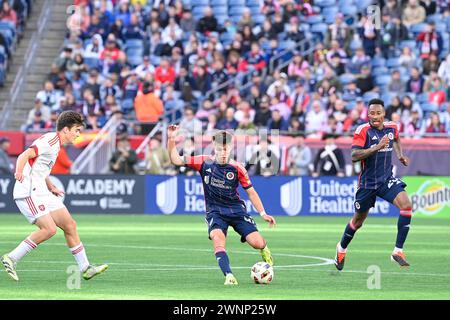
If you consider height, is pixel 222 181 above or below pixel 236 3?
below

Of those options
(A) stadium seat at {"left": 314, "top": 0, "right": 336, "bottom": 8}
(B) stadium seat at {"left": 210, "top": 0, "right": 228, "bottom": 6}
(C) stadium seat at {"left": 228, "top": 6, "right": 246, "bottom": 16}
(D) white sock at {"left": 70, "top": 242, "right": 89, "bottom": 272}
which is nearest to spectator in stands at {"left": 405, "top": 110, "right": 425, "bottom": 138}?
(A) stadium seat at {"left": 314, "top": 0, "right": 336, "bottom": 8}

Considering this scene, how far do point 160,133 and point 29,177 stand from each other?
19.1 m

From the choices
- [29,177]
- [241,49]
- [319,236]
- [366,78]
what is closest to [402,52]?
[366,78]

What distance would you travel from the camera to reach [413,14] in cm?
3672

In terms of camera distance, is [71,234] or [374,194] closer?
[71,234]

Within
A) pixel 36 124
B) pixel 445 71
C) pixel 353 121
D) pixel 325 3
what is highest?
pixel 325 3

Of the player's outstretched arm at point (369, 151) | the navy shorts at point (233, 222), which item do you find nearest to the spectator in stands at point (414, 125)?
the player's outstretched arm at point (369, 151)

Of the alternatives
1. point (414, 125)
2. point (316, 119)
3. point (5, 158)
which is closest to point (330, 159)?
point (316, 119)

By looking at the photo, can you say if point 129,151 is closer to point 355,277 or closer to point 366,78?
point 366,78

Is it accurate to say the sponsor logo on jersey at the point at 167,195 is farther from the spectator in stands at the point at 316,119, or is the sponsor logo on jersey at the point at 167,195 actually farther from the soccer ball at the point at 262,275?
the soccer ball at the point at 262,275

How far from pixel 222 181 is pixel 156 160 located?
17.8 meters

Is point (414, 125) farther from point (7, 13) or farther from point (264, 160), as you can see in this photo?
point (7, 13)

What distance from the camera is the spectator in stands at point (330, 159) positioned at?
32312mm

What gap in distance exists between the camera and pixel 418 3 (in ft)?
121
